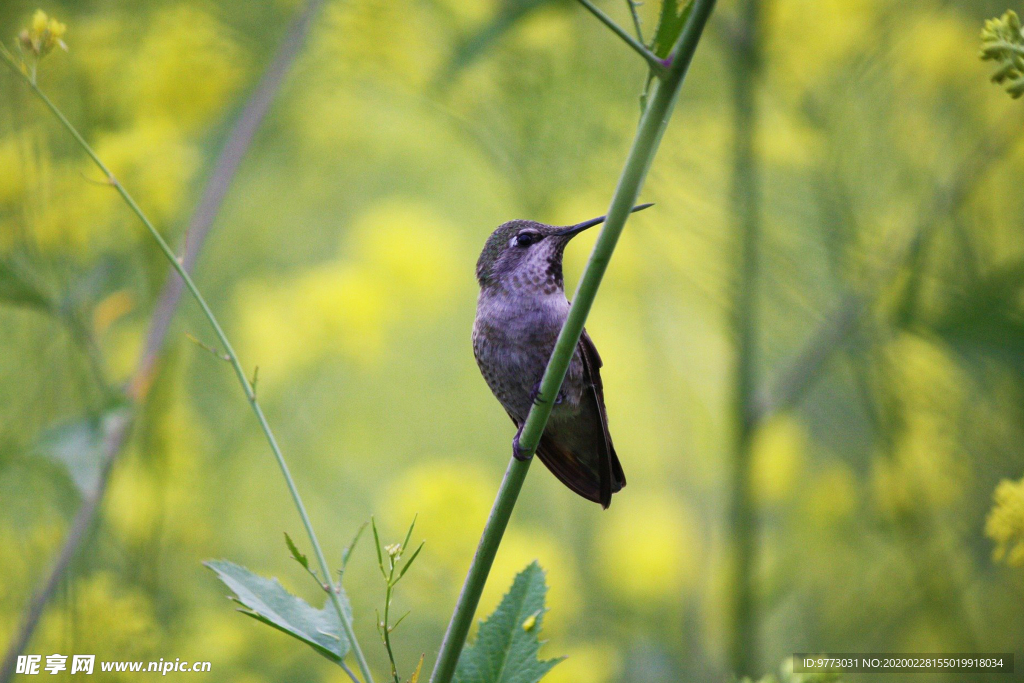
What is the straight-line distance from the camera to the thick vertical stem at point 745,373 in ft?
5.02

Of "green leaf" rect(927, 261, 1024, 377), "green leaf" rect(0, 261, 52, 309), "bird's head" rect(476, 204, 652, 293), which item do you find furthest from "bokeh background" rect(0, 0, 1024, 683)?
"bird's head" rect(476, 204, 652, 293)

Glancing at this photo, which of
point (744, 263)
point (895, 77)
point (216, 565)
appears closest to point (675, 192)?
point (744, 263)

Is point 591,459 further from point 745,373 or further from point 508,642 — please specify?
point 745,373

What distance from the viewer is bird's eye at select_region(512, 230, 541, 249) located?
4.02ft

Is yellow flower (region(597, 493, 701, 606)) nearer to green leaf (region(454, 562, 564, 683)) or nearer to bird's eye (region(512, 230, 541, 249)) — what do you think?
bird's eye (region(512, 230, 541, 249))

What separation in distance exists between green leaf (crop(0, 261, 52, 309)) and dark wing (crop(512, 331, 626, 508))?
0.96 meters

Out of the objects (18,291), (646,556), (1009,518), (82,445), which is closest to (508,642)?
(1009,518)

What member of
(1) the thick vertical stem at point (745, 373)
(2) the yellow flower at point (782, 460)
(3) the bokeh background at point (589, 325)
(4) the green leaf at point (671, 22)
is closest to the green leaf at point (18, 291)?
(3) the bokeh background at point (589, 325)

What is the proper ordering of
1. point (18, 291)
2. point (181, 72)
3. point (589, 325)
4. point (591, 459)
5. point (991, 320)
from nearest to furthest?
1. point (591, 459)
2. point (18, 291)
3. point (991, 320)
4. point (181, 72)
5. point (589, 325)

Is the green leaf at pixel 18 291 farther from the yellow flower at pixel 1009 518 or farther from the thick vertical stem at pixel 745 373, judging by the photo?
the yellow flower at pixel 1009 518

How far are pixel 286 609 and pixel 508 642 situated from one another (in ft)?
0.80

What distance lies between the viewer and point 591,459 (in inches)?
46.6

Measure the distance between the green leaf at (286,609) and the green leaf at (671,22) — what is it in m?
0.64

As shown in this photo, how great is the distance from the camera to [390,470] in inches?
118
